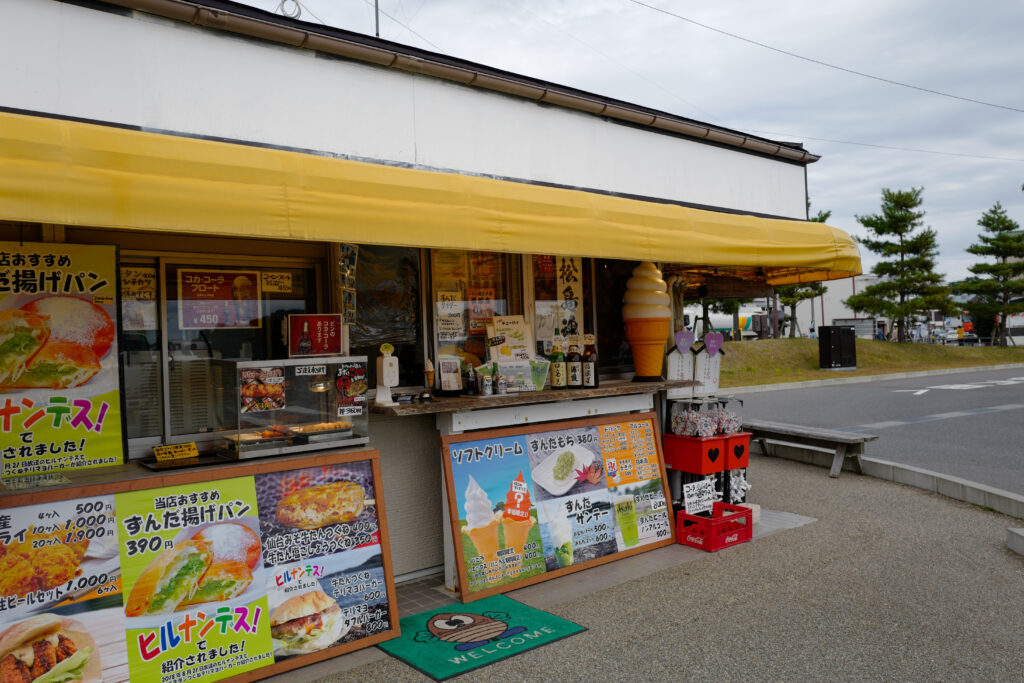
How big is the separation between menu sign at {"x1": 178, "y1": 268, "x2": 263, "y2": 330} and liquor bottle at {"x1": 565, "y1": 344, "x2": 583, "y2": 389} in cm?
248

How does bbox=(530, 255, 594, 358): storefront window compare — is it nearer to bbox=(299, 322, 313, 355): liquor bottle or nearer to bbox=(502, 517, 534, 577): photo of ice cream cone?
bbox=(502, 517, 534, 577): photo of ice cream cone

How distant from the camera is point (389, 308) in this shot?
207 inches

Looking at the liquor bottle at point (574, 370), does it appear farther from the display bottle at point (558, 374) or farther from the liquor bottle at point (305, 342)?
the liquor bottle at point (305, 342)

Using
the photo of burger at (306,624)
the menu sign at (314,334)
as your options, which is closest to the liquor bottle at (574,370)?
the menu sign at (314,334)

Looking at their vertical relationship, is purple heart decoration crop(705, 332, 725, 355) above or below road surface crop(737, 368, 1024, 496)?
above

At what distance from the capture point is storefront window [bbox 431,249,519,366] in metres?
5.46

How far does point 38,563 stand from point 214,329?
184 cm

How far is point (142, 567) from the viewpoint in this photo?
339 cm

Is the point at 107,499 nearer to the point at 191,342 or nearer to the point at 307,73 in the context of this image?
the point at 191,342

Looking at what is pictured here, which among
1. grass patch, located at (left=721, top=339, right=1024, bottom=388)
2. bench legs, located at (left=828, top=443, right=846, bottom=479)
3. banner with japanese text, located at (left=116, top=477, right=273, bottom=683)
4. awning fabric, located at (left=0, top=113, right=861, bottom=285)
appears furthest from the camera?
grass patch, located at (left=721, top=339, right=1024, bottom=388)

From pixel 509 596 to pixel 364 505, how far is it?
1313 mm

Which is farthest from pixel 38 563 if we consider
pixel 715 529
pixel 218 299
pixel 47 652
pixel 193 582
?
pixel 715 529

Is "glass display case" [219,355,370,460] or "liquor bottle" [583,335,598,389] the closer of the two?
"glass display case" [219,355,370,460]

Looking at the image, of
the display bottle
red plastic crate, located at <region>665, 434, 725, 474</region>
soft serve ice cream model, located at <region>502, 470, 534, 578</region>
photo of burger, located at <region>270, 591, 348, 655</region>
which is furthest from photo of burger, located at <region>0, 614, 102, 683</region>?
red plastic crate, located at <region>665, 434, 725, 474</region>
